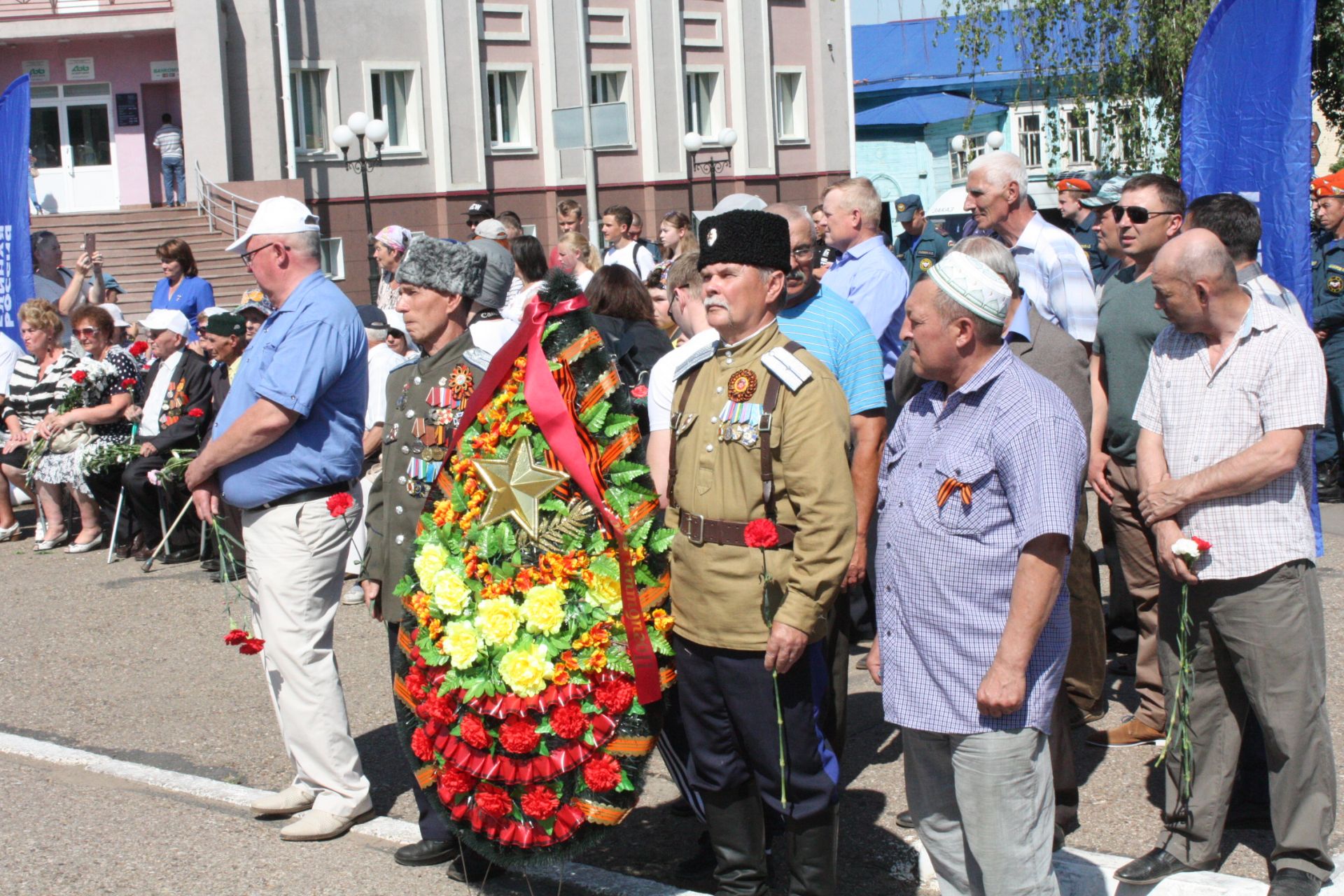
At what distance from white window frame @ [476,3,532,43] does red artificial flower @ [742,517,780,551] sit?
29.7m

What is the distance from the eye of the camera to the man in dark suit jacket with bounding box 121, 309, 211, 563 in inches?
413

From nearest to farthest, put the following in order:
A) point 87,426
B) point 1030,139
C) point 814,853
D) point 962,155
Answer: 1. point 814,853
2. point 87,426
3. point 962,155
4. point 1030,139

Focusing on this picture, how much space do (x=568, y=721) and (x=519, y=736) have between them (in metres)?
0.15

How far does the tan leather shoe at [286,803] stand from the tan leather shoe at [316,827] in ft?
0.32

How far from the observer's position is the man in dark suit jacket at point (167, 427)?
1050cm

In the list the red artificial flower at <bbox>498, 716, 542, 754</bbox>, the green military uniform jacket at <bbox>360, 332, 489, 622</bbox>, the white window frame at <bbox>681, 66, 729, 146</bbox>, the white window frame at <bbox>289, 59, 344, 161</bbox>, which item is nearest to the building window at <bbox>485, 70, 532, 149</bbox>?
the white window frame at <bbox>289, 59, 344, 161</bbox>

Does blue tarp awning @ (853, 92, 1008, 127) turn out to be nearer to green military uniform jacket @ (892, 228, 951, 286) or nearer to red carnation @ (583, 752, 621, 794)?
green military uniform jacket @ (892, 228, 951, 286)

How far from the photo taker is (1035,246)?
6.12 m

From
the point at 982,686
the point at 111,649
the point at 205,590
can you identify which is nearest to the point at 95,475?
the point at 205,590

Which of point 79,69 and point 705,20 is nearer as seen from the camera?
point 79,69

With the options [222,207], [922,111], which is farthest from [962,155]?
[222,207]

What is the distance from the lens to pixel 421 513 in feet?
15.7

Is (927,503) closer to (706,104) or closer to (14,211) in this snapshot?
(14,211)

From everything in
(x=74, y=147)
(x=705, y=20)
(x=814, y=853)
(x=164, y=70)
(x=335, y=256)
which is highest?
(x=705, y=20)
